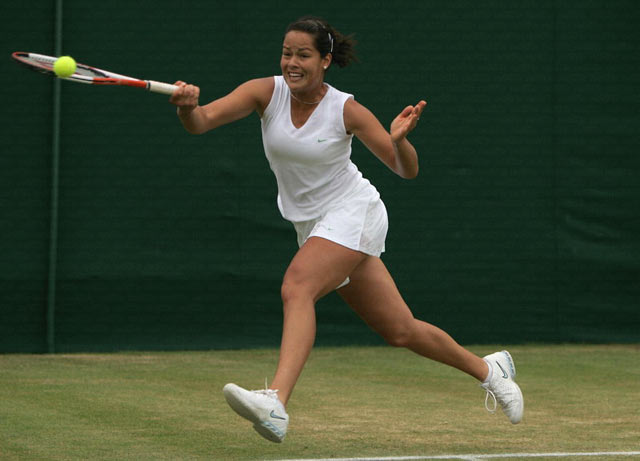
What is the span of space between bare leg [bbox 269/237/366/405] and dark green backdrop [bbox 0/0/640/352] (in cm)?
388

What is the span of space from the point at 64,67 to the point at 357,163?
4373mm

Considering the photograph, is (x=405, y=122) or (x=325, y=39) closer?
(x=405, y=122)

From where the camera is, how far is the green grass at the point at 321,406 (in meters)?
4.80

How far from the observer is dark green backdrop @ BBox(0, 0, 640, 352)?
8117 millimetres

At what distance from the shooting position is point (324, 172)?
15.0ft

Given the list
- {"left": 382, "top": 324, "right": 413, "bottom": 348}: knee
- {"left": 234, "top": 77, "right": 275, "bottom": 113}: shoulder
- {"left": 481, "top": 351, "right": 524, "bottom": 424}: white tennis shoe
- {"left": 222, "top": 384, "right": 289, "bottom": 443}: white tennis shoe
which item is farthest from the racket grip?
{"left": 481, "top": 351, "right": 524, "bottom": 424}: white tennis shoe

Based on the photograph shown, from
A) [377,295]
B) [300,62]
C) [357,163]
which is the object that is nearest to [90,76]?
[300,62]

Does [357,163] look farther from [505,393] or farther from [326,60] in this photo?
[326,60]

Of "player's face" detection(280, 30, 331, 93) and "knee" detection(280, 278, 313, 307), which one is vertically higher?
"player's face" detection(280, 30, 331, 93)

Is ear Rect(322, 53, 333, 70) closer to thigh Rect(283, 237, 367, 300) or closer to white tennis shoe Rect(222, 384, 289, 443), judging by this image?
thigh Rect(283, 237, 367, 300)

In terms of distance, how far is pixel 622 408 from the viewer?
5.92 m

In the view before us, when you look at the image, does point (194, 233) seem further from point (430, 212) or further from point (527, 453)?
point (527, 453)

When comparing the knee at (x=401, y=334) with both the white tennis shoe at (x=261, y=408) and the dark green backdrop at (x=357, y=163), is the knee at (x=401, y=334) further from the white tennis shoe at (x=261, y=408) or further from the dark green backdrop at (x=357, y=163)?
the dark green backdrop at (x=357, y=163)

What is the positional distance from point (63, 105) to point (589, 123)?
12.0 feet
